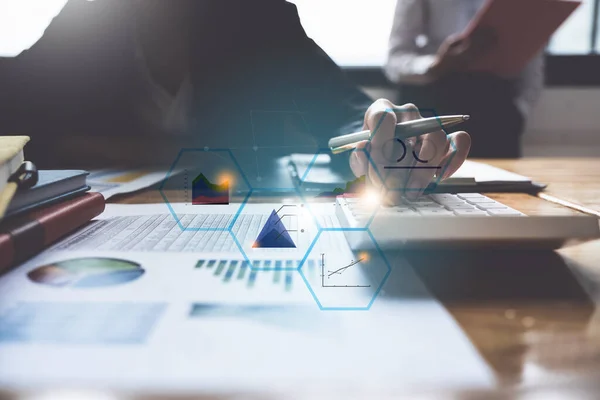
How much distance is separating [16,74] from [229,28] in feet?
1.12

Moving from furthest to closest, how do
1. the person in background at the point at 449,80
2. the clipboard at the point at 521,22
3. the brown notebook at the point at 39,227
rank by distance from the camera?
the person in background at the point at 449,80
the clipboard at the point at 521,22
the brown notebook at the point at 39,227

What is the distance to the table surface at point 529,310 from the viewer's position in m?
0.17

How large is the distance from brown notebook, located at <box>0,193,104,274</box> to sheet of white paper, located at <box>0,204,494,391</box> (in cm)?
1

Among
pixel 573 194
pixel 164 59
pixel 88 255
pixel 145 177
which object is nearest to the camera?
pixel 88 255

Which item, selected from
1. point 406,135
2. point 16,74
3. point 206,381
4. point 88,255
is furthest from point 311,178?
point 16,74

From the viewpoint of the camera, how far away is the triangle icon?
33cm

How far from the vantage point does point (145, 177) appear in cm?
65

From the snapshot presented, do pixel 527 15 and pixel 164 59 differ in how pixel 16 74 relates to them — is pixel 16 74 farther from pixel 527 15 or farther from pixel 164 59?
pixel 527 15

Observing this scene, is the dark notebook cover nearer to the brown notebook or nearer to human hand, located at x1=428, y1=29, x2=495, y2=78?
the brown notebook

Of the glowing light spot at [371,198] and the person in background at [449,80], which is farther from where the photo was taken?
the person in background at [449,80]

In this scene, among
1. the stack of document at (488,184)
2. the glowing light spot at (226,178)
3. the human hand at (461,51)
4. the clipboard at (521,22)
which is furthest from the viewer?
the human hand at (461,51)
